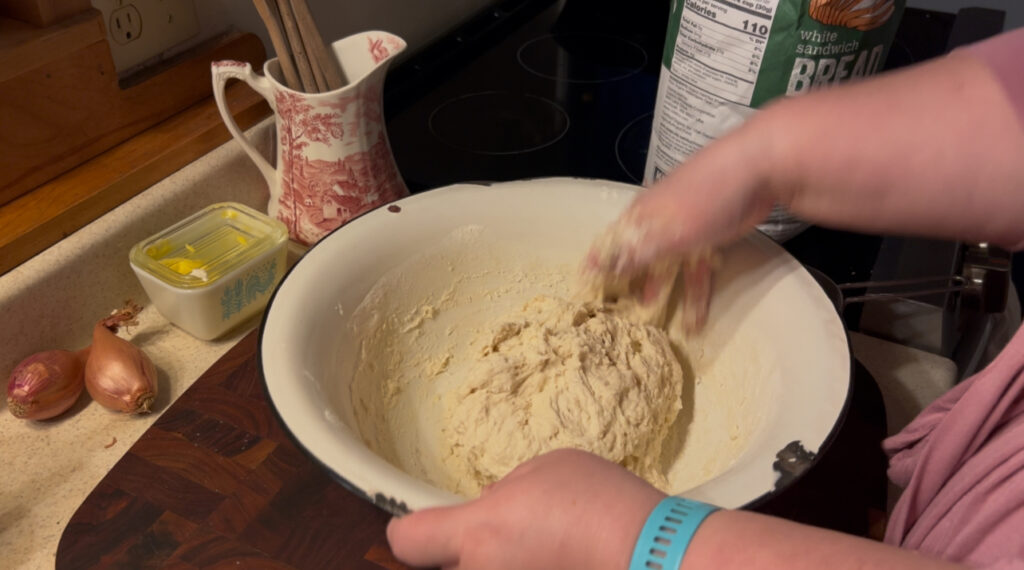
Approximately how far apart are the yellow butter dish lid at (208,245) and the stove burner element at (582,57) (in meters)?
0.61

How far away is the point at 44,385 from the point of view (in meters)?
0.65

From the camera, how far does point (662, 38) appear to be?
1330mm

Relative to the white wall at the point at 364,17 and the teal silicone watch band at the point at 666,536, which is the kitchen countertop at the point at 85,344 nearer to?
the white wall at the point at 364,17

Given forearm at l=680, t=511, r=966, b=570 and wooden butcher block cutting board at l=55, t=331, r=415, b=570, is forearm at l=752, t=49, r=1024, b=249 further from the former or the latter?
wooden butcher block cutting board at l=55, t=331, r=415, b=570

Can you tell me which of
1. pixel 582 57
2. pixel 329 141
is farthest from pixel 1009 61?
pixel 582 57

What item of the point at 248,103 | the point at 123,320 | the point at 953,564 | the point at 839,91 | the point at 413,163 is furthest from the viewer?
the point at 413,163

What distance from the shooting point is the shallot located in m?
0.66

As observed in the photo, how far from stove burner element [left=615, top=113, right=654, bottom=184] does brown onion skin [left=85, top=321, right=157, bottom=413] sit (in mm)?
623

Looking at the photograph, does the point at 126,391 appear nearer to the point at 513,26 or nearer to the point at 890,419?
the point at 890,419

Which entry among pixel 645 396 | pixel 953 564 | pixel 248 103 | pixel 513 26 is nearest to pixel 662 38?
pixel 513 26

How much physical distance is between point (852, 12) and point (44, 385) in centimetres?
77

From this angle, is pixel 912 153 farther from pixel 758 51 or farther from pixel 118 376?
pixel 118 376

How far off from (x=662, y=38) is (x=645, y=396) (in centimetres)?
90

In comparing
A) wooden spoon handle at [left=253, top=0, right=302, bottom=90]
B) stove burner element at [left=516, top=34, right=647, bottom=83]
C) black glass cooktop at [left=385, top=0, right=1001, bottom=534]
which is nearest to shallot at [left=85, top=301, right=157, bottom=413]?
wooden spoon handle at [left=253, top=0, right=302, bottom=90]
